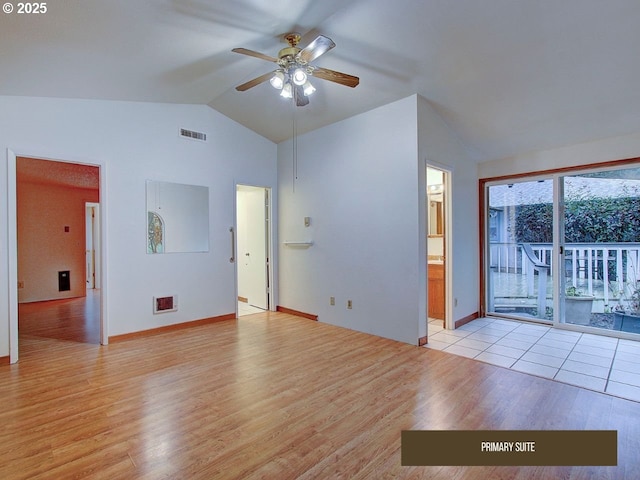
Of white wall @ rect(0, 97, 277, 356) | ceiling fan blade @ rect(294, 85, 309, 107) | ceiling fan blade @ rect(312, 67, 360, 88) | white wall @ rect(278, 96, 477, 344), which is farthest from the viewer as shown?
white wall @ rect(278, 96, 477, 344)

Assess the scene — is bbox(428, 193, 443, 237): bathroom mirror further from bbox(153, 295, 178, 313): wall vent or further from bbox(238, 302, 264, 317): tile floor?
bbox(153, 295, 178, 313): wall vent

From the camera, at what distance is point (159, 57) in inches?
116

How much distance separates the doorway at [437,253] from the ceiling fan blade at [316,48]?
1975 millimetres

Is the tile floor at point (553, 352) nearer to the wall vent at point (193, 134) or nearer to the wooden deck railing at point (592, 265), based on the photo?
the wooden deck railing at point (592, 265)

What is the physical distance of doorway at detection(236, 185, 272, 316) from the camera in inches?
212

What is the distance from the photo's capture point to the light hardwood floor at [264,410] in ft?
5.63

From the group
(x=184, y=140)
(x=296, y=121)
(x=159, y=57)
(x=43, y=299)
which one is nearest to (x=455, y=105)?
(x=296, y=121)

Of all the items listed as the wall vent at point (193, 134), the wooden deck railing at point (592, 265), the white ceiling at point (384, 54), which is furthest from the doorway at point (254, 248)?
the wooden deck railing at point (592, 265)

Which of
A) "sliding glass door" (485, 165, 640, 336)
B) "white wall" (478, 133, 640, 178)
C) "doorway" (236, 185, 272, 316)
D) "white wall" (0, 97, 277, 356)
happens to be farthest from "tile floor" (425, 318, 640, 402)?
"white wall" (0, 97, 277, 356)

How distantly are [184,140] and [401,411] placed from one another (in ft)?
13.5

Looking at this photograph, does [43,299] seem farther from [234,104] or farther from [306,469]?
[306,469]

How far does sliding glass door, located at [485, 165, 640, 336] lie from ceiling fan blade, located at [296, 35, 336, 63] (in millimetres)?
3577

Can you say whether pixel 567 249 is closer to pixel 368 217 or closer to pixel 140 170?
pixel 368 217

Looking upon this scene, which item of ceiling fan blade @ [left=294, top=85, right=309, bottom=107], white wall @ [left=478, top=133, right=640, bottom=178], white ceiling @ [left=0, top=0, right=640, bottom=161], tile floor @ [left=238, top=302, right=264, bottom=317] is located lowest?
tile floor @ [left=238, top=302, right=264, bottom=317]
